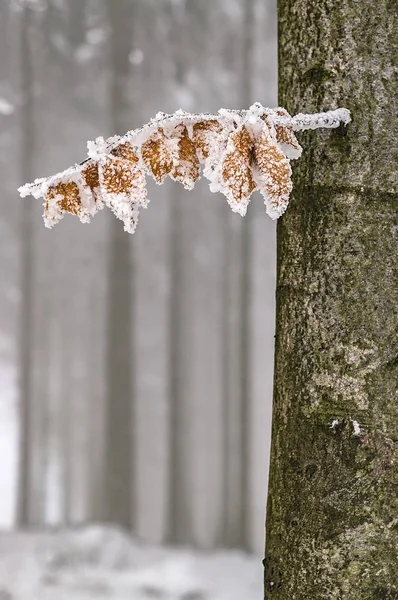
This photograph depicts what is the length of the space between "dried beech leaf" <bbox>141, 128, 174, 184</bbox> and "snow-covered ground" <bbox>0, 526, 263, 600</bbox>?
6393mm

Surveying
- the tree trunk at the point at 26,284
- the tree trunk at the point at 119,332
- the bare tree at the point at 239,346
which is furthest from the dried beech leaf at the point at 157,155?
the tree trunk at the point at 26,284

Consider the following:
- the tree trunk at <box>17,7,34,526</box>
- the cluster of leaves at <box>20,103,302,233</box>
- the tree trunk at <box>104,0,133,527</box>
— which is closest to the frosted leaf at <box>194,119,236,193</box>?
the cluster of leaves at <box>20,103,302,233</box>

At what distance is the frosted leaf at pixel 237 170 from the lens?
0.76 meters

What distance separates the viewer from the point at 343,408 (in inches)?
33.7

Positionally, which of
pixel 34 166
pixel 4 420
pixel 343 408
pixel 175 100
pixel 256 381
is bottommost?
pixel 4 420

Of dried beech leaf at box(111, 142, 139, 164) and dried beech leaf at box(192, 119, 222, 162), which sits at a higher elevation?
dried beech leaf at box(192, 119, 222, 162)

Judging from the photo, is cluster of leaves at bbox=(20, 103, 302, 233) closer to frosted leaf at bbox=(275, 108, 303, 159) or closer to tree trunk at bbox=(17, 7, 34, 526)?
frosted leaf at bbox=(275, 108, 303, 159)

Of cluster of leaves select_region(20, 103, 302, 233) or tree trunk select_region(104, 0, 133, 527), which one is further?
tree trunk select_region(104, 0, 133, 527)

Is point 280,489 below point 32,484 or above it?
above

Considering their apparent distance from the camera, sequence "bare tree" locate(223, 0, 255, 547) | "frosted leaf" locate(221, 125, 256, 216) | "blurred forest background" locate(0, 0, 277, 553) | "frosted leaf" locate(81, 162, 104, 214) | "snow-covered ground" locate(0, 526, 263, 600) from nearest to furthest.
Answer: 1. "frosted leaf" locate(221, 125, 256, 216)
2. "frosted leaf" locate(81, 162, 104, 214)
3. "snow-covered ground" locate(0, 526, 263, 600)
4. "blurred forest background" locate(0, 0, 277, 553)
5. "bare tree" locate(223, 0, 255, 547)

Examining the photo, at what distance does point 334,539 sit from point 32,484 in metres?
10.3

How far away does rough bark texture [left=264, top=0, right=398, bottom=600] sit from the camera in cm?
84

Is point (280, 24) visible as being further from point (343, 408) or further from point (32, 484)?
point (32, 484)

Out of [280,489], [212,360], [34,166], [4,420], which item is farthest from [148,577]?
[280,489]
